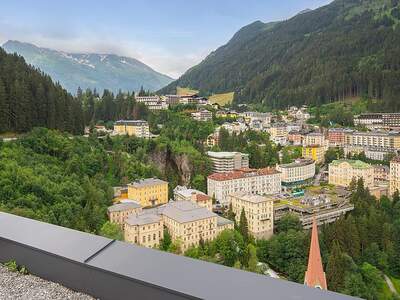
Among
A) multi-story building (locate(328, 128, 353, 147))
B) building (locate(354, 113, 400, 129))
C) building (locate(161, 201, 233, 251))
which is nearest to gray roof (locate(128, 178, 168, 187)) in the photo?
building (locate(161, 201, 233, 251))

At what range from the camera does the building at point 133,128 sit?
33.6 m

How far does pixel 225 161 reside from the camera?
30484 millimetres

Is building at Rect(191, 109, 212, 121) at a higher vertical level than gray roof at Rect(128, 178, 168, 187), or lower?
higher

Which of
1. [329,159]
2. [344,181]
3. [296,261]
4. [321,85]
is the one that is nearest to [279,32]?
[321,85]

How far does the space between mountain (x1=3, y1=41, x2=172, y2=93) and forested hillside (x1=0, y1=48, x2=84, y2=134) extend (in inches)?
3556

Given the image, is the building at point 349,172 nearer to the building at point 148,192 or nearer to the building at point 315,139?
the building at point 315,139

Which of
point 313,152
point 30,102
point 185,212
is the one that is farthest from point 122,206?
point 313,152

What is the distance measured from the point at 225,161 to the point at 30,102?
569 inches

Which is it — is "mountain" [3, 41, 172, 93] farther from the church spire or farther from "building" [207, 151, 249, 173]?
the church spire

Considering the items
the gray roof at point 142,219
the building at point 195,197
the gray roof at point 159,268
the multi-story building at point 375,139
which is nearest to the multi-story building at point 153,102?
the multi-story building at point 375,139

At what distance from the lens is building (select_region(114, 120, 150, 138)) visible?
110 feet

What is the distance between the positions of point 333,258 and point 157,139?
1853cm

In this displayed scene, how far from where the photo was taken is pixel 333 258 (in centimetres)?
1603

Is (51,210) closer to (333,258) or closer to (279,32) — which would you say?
(333,258)
